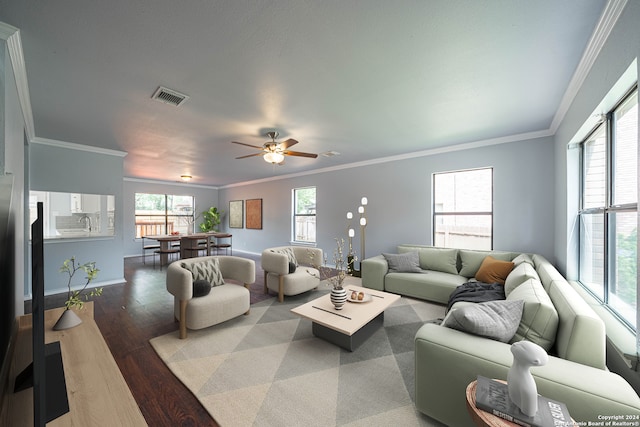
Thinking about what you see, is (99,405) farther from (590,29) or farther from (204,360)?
(590,29)

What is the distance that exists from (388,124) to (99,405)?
11.7 ft

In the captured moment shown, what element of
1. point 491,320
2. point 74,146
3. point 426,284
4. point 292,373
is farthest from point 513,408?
point 74,146

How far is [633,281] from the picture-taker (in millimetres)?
1693

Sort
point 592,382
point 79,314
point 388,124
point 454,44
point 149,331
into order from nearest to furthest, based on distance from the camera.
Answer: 1. point 592,382
2. point 454,44
3. point 79,314
4. point 149,331
5. point 388,124

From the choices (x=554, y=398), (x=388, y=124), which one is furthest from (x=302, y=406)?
(x=388, y=124)

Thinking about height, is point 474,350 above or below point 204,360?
above

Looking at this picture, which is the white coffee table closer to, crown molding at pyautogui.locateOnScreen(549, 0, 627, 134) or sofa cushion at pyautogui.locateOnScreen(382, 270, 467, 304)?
sofa cushion at pyautogui.locateOnScreen(382, 270, 467, 304)

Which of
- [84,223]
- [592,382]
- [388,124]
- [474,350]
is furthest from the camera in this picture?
[84,223]

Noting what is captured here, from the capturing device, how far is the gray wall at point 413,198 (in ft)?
12.1

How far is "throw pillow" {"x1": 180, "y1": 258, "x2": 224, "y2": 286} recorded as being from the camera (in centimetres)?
297

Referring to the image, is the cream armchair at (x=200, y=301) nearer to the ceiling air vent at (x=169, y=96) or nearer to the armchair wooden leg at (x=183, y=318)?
the armchair wooden leg at (x=183, y=318)

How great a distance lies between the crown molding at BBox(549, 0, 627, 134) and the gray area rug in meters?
2.72

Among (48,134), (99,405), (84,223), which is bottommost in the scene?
(99,405)

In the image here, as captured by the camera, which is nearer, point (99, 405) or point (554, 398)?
point (99, 405)
